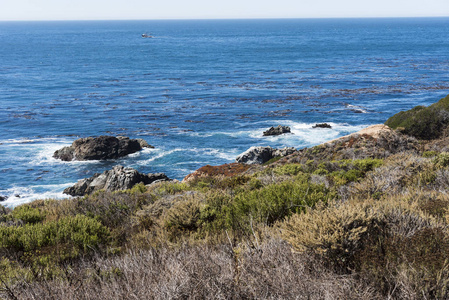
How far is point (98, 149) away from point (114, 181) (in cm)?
989

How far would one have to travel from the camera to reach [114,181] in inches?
874

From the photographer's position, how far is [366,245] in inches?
A: 176

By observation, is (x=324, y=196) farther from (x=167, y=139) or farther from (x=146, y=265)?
(x=167, y=139)

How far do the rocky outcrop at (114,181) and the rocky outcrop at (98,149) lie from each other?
6.19 meters

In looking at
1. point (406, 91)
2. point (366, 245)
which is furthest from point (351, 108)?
point (366, 245)

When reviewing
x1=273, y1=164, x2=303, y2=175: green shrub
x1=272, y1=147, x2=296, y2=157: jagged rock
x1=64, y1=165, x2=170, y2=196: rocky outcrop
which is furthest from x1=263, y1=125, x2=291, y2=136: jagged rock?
x1=273, y1=164, x2=303, y2=175: green shrub

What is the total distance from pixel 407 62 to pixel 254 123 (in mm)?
56307

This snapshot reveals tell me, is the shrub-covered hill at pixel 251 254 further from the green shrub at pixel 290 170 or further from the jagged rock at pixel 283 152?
the jagged rock at pixel 283 152

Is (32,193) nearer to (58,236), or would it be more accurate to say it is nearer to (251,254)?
(58,236)

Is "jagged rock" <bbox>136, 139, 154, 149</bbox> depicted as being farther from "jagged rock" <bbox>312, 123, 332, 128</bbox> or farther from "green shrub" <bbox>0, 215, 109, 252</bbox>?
"green shrub" <bbox>0, 215, 109, 252</bbox>

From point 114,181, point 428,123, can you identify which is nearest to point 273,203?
point 114,181

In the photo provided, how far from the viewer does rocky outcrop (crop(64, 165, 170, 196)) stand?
2189 centimetres

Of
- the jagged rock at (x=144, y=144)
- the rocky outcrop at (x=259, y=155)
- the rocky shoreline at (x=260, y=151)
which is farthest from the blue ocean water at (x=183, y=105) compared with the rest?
the rocky outcrop at (x=259, y=155)

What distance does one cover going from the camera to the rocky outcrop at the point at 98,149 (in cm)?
3083
